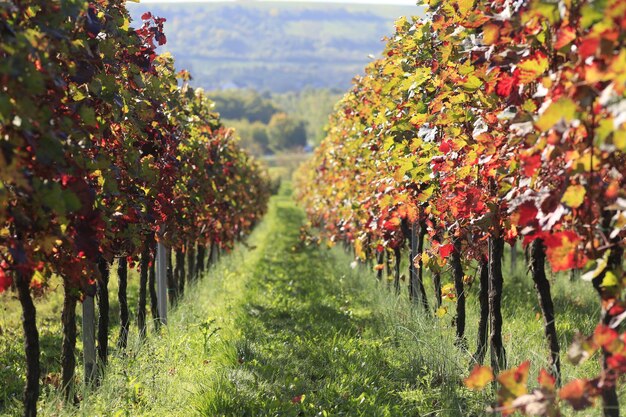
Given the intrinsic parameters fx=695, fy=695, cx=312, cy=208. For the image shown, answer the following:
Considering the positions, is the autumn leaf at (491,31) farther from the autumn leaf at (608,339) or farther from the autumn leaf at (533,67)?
the autumn leaf at (608,339)

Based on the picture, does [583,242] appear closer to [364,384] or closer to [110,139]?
[364,384]

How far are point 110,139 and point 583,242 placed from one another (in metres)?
3.20

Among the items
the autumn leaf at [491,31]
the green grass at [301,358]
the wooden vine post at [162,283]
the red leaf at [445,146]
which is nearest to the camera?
the autumn leaf at [491,31]

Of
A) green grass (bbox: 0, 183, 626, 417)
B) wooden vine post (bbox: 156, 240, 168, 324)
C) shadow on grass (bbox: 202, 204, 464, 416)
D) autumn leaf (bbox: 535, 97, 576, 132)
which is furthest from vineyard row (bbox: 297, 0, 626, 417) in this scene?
wooden vine post (bbox: 156, 240, 168, 324)

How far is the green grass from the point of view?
16.0 ft

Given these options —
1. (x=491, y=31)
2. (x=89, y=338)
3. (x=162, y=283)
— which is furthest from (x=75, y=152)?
(x=162, y=283)

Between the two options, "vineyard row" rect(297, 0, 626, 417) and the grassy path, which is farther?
the grassy path

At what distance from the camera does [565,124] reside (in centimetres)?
256

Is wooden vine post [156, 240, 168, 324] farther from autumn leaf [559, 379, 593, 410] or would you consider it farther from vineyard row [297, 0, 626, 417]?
autumn leaf [559, 379, 593, 410]

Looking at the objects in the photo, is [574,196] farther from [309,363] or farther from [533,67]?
[309,363]

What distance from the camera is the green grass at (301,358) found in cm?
487

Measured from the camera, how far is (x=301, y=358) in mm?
6461

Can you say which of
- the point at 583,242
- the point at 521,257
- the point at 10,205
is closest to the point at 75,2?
the point at 10,205

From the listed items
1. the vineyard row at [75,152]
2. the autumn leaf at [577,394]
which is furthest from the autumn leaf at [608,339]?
the vineyard row at [75,152]
